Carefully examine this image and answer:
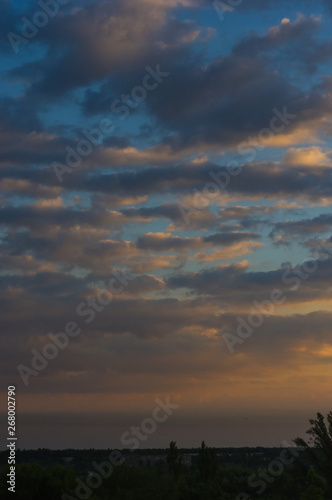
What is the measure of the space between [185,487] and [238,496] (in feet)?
105

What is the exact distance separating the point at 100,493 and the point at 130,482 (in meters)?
3.12

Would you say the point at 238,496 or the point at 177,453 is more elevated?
the point at 177,453

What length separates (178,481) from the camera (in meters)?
58.2

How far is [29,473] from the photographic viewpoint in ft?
148

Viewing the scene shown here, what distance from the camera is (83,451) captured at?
529 feet

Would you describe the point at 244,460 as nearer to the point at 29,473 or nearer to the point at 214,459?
the point at 214,459

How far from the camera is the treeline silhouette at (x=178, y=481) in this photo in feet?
147

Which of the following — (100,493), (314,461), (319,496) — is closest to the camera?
(100,493)

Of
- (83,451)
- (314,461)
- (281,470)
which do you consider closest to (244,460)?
(83,451)

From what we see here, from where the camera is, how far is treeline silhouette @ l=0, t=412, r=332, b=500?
44750mm

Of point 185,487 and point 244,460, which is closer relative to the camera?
point 185,487

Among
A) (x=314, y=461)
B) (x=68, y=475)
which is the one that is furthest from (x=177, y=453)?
(x=68, y=475)

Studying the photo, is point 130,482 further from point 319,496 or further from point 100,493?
point 319,496

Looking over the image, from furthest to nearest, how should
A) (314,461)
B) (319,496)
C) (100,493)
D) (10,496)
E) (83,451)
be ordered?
(83,451) < (314,461) < (319,496) < (100,493) < (10,496)
